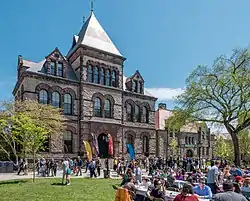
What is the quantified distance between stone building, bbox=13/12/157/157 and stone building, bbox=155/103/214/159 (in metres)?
7.62

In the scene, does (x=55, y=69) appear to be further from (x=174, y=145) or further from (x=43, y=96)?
(x=174, y=145)

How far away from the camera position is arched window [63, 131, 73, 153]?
3522 cm

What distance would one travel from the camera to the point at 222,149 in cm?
6619

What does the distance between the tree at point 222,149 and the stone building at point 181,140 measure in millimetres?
1398

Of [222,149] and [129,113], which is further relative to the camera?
[222,149]

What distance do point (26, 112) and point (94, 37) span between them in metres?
16.4

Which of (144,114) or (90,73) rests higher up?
(90,73)

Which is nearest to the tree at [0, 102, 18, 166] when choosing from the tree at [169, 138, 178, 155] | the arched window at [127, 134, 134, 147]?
the arched window at [127, 134, 134, 147]

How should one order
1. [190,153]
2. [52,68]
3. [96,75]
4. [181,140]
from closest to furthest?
[52,68], [96,75], [181,140], [190,153]

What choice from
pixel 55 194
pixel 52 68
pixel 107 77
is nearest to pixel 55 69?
pixel 52 68

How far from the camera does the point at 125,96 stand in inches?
1681

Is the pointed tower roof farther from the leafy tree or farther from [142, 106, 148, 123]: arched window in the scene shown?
the leafy tree

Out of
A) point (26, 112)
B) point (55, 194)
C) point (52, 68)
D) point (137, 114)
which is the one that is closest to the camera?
point (55, 194)

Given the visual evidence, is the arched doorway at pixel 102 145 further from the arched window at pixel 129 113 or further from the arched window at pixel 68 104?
the arched window at pixel 68 104
